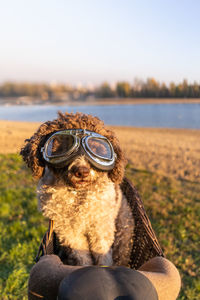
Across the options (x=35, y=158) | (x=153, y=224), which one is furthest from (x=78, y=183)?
(x=153, y=224)

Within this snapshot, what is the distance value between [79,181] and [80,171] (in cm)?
11

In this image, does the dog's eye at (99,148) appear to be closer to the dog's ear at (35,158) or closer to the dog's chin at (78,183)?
the dog's chin at (78,183)

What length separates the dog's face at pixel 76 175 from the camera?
1879 millimetres

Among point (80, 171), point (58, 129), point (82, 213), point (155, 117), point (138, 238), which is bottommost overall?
point (138, 238)

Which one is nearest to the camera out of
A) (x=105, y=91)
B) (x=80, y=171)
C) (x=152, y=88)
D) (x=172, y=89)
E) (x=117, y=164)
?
(x=80, y=171)

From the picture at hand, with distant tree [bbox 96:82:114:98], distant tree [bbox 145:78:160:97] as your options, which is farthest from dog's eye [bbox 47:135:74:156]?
distant tree [bbox 96:82:114:98]

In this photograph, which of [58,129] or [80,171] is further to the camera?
[58,129]

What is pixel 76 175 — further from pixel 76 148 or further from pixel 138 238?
pixel 138 238

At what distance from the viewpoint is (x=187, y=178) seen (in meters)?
7.09

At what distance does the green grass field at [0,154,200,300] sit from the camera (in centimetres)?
293

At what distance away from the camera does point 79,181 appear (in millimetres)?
1914

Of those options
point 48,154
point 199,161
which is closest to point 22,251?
point 48,154

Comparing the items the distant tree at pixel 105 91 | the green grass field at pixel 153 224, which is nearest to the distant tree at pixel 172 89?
the green grass field at pixel 153 224

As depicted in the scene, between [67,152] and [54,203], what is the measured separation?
20.8 inches
